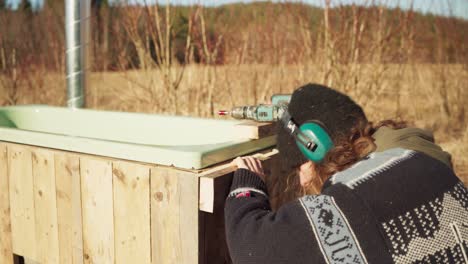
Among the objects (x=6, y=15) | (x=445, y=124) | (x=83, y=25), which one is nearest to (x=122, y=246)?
(x=83, y=25)

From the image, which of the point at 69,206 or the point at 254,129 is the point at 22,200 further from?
the point at 254,129

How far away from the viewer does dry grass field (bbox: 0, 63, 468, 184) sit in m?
3.96

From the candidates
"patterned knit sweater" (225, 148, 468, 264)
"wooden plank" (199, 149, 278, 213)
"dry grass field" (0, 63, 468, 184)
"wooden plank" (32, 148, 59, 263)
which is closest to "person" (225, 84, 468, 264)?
"patterned knit sweater" (225, 148, 468, 264)

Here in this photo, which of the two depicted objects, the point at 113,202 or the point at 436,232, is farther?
the point at 113,202

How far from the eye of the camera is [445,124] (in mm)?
4762

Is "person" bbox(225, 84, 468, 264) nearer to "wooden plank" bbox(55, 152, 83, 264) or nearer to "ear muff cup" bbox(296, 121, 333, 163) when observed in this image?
"ear muff cup" bbox(296, 121, 333, 163)

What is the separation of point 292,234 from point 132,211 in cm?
75

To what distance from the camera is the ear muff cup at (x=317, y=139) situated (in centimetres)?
114

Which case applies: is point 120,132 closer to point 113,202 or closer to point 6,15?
point 113,202

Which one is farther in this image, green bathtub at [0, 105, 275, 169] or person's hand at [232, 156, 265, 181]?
green bathtub at [0, 105, 275, 169]

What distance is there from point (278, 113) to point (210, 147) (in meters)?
0.27

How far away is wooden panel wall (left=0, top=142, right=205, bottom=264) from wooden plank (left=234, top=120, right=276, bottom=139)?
0.44 meters

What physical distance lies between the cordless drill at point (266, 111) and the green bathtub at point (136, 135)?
0.06 meters

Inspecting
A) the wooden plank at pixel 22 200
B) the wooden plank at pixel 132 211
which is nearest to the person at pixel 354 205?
the wooden plank at pixel 132 211
